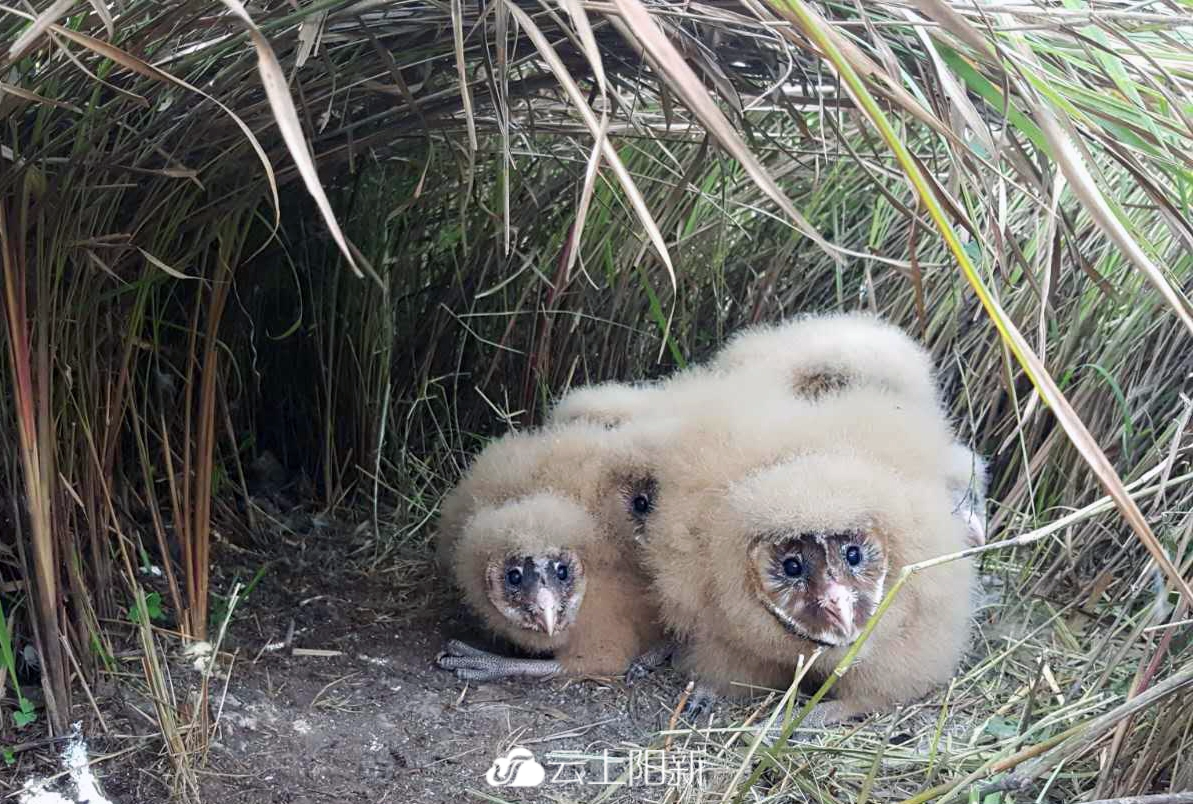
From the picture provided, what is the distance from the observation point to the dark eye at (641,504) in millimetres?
2822

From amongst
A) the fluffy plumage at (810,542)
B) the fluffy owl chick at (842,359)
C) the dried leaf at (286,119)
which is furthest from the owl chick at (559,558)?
the dried leaf at (286,119)

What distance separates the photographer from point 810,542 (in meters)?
2.38

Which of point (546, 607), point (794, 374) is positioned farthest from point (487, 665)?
point (794, 374)

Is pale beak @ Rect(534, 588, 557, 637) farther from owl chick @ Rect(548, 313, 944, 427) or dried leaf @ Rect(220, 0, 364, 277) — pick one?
dried leaf @ Rect(220, 0, 364, 277)

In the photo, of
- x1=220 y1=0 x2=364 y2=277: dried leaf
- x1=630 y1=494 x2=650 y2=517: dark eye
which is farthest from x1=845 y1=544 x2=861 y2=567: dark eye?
x1=220 y1=0 x2=364 y2=277: dried leaf

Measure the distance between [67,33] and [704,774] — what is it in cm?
166

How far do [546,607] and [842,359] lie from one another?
98 centimetres

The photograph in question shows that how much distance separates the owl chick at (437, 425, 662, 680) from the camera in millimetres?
2678

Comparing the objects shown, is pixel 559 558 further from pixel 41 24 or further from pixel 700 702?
pixel 41 24

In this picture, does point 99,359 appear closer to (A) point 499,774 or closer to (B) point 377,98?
(B) point 377,98

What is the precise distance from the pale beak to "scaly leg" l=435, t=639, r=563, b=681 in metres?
0.10

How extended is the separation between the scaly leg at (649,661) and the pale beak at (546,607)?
218 mm

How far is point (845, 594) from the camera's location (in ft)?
7.75

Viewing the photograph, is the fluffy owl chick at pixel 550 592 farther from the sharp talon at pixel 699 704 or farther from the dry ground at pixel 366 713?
the sharp talon at pixel 699 704
